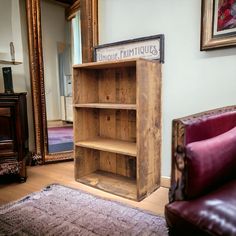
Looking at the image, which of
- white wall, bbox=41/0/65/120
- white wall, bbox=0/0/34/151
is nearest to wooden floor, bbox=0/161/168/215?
white wall, bbox=0/0/34/151

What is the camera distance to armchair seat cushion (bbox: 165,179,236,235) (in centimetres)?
65

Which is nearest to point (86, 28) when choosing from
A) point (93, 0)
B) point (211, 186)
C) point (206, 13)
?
point (93, 0)

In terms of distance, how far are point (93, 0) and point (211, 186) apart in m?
1.80

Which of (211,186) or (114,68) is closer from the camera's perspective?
(211,186)

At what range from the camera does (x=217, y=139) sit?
0.87 metres

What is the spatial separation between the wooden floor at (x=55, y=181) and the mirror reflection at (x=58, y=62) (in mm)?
307

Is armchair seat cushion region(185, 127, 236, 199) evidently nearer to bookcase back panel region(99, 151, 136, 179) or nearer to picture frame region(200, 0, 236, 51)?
picture frame region(200, 0, 236, 51)

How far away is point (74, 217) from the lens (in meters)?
1.34

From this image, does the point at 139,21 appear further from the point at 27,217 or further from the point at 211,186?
the point at 27,217

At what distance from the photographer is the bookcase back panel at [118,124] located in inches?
72.2

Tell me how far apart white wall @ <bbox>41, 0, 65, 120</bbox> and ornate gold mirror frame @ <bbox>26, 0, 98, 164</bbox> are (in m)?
0.07

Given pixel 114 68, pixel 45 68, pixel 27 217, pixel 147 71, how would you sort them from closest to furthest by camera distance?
1. pixel 27 217
2. pixel 147 71
3. pixel 114 68
4. pixel 45 68

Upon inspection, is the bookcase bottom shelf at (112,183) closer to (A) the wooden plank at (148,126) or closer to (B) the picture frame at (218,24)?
(A) the wooden plank at (148,126)

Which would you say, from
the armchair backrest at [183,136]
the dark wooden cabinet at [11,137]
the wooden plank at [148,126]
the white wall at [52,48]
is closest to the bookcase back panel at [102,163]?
the wooden plank at [148,126]
